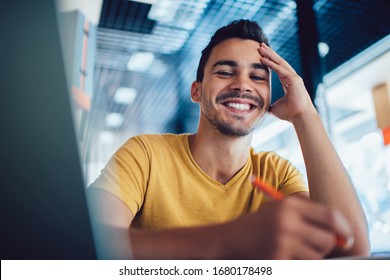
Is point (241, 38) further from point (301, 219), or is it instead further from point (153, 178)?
point (301, 219)

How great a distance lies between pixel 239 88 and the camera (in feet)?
2.23

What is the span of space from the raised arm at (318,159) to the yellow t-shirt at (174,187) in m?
0.11

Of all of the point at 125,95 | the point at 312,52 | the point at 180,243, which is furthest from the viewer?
the point at 125,95

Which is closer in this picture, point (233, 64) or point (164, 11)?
point (233, 64)

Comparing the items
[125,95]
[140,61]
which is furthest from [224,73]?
[125,95]

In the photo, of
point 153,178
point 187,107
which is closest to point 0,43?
point 153,178

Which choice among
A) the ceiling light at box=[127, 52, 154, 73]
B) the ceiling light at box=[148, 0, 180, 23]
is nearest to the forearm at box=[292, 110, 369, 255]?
the ceiling light at box=[148, 0, 180, 23]

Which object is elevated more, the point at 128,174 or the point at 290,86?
the point at 290,86

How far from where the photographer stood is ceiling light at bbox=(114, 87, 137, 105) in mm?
1665

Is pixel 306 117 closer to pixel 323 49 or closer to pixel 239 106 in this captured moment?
pixel 239 106

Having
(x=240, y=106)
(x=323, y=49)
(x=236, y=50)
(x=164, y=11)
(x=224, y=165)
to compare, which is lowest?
(x=224, y=165)

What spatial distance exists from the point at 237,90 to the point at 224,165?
6.0 inches

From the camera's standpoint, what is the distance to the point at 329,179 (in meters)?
0.54

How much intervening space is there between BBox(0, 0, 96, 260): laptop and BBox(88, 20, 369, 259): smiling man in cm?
13
